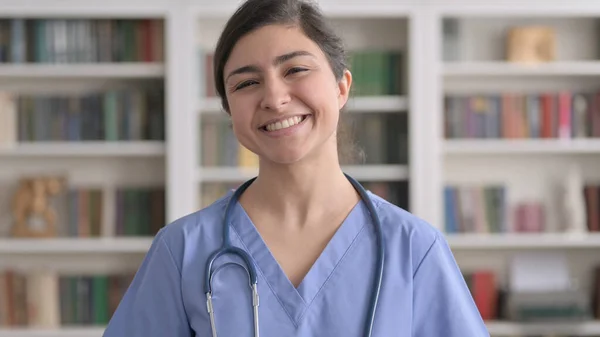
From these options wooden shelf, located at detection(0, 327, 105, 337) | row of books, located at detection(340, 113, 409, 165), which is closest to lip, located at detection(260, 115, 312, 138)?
row of books, located at detection(340, 113, 409, 165)

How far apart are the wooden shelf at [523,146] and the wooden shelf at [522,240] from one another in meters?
0.36

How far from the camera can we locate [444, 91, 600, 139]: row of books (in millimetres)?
3986

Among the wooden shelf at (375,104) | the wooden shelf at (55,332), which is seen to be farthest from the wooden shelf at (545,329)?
the wooden shelf at (55,332)

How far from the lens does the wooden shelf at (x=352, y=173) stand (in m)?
3.92

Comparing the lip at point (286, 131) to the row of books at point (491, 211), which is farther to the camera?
the row of books at point (491, 211)

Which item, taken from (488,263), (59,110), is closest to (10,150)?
(59,110)

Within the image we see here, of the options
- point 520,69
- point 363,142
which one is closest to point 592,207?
point 520,69

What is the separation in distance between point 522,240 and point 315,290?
287 cm

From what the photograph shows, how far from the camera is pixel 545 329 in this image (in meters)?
3.94

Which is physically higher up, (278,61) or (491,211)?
(278,61)

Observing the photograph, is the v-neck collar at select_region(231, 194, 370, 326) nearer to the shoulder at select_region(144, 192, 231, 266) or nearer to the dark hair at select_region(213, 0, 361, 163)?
the shoulder at select_region(144, 192, 231, 266)

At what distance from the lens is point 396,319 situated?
1197 millimetres

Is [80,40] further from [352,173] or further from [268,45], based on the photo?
[268,45]

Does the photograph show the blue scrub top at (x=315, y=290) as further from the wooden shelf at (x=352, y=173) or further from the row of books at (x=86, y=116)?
the row of books at (x=86, y=116)
